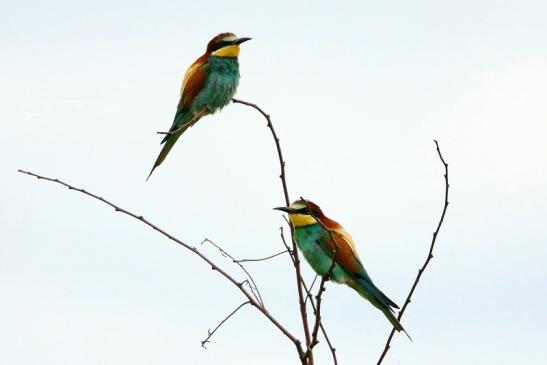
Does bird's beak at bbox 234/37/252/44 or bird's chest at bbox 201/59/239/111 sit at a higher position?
bird's beak at bbox 234/37/252/44

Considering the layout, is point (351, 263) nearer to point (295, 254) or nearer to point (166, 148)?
point (166, 148)

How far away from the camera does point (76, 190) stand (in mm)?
2492

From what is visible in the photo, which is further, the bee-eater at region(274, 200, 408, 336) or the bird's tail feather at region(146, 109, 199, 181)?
the bird's tail feather at region(146, 109, 199, 181)

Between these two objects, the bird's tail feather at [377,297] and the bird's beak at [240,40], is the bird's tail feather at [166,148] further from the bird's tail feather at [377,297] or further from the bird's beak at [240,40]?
the bird's tail feather at [377,297]

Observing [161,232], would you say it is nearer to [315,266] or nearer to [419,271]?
[419,271]

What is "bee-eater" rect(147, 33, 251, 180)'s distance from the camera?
5383 millimetres

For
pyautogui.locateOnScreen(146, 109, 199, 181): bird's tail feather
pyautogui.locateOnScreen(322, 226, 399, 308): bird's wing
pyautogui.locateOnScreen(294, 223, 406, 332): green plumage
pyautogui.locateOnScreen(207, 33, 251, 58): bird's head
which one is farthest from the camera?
pyautogui.locateOnScreen(207, 33, 251, 58): bird's head

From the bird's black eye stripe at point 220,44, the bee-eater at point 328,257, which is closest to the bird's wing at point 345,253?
the bee-eater at point 328,257

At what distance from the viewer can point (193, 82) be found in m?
5.49

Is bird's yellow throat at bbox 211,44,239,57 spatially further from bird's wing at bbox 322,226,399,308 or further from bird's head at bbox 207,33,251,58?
bird's wing at bbox 322,226,399,308

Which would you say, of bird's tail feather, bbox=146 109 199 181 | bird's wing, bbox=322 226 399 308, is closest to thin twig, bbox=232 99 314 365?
bird's wing, bbox=322 226 399 308

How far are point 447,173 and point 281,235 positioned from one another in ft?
1.77

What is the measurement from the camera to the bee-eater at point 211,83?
538 centimetres

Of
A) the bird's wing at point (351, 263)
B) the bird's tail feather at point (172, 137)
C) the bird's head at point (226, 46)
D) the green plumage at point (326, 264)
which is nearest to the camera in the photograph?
the bird's wing at point (351, 263)
